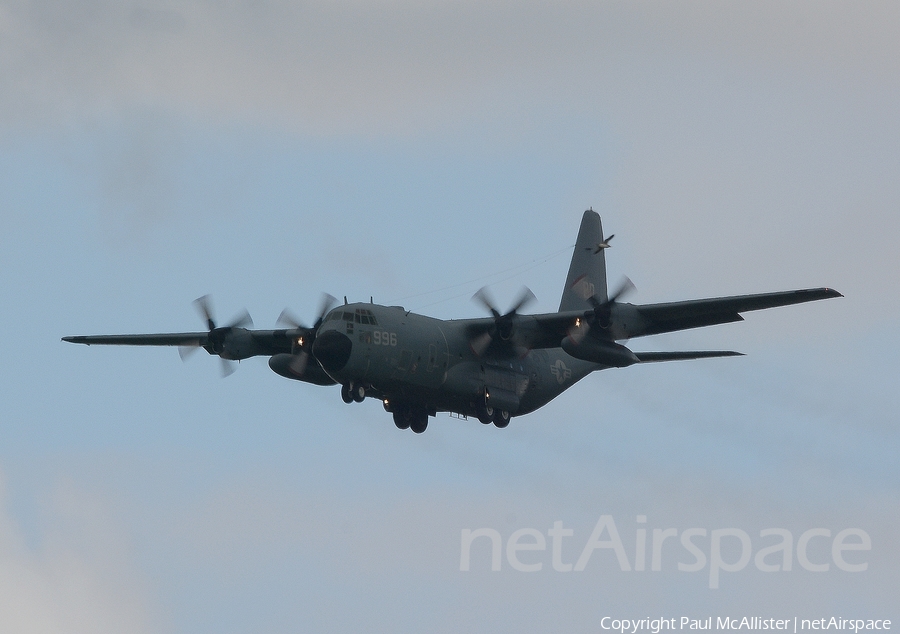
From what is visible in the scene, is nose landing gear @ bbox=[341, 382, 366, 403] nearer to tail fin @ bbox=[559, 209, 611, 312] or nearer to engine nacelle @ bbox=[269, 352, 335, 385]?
engine nacelle @ bbox=[269, 352, 335, 385]

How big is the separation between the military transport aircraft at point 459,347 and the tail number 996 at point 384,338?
0.04 m

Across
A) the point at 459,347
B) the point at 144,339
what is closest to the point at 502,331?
the point at 459,347

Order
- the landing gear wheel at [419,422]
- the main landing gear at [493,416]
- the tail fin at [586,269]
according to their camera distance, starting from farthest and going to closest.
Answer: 1. the tail fin at [586,269]
2. the landing gear wheel at [419,422]
3. the main landing gear at [493,416]

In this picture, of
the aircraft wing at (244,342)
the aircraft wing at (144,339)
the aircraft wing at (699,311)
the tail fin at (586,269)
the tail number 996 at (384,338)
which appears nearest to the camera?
the aircraft wing at (699,311)

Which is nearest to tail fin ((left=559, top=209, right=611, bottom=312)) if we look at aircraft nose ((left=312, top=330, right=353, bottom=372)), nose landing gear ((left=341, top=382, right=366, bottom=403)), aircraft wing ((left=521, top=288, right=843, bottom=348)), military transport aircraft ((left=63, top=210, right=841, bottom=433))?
military transport aircraft ((left=63, top=210, right=841, bottom=433))

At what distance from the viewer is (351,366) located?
3691 centimetres

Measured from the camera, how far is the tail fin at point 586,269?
153 feet

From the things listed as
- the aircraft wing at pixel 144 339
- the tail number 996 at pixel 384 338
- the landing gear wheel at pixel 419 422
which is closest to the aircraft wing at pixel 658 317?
the landing gear wheel at pixel 419 422

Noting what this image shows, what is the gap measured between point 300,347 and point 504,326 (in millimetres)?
6182

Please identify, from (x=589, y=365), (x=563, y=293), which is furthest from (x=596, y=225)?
(x=589, y=365)

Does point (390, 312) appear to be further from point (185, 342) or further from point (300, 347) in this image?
point (185, 342)

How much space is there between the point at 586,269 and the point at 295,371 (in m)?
11.9

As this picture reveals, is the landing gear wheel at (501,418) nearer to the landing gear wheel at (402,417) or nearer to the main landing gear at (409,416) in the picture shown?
the main landing gear at (409,416)

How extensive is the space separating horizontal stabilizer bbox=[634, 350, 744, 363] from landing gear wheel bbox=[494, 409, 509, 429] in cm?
441
